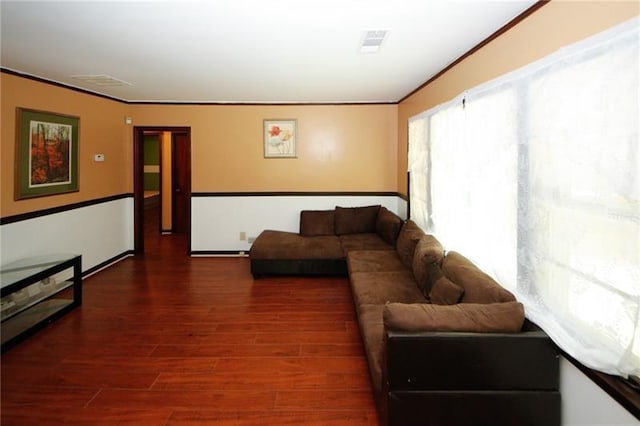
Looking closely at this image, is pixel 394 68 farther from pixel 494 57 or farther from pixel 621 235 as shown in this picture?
pixel 621 235

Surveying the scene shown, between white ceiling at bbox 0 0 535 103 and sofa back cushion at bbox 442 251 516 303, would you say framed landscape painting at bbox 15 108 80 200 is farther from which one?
sofa back cushion at bbox 442 251 516 303

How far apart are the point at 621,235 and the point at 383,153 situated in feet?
16.2

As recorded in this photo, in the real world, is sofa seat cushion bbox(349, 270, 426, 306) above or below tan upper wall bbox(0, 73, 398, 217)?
below

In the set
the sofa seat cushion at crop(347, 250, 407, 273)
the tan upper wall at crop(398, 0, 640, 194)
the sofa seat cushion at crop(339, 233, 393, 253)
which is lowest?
the sofa seat cushion at crop(347, 250, 407, 273)

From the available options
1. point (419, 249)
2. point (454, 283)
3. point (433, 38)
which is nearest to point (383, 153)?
point (419, 249)

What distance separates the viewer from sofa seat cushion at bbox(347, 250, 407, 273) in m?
4.18

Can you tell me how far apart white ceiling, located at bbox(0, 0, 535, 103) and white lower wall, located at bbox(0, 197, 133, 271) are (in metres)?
1.53

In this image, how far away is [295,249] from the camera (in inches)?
211

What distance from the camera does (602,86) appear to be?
1.70m

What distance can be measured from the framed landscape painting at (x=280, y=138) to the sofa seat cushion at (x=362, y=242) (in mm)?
1600

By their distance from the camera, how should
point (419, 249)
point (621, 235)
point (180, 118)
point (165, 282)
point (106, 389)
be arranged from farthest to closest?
point (180, 118)
point (165, 282)
point (419, 249)
point (106, 389)
point (621, 235)

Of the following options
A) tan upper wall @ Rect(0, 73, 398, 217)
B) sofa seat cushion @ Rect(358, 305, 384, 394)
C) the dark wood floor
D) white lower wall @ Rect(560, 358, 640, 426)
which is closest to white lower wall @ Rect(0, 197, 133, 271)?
tan upper wall @ Rect(0, 73, 398, 217)

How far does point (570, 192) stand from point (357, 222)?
419cm

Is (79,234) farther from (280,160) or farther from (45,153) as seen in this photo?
(280,160)
